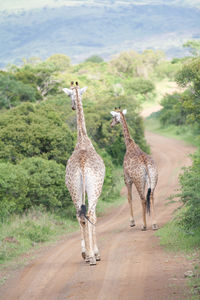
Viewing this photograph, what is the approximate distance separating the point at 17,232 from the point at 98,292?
5.66m

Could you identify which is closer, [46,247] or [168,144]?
Answer: [46,247]

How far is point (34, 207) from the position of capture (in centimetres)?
1577

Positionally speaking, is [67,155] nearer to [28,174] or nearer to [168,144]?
[28,174]

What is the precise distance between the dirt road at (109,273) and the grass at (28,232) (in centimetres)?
54

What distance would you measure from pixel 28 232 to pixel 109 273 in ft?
16.0

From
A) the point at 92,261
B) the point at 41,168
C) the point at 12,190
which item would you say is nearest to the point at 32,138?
the point at 41,168

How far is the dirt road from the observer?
7551 mm

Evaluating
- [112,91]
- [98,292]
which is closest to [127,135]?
[98,292]

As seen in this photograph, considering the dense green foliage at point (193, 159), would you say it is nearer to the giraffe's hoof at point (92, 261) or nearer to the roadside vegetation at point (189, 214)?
the roadside vegetation at point (189, 214)

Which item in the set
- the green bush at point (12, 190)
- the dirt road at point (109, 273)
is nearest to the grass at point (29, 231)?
the green bush at point (12, 190)

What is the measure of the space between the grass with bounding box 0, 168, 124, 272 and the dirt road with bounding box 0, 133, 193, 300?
0.54 metres

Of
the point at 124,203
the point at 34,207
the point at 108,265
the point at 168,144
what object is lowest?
the point at 168,144

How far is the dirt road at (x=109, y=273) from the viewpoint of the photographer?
24.8 ft

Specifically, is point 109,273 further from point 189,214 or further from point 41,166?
point 41,166
